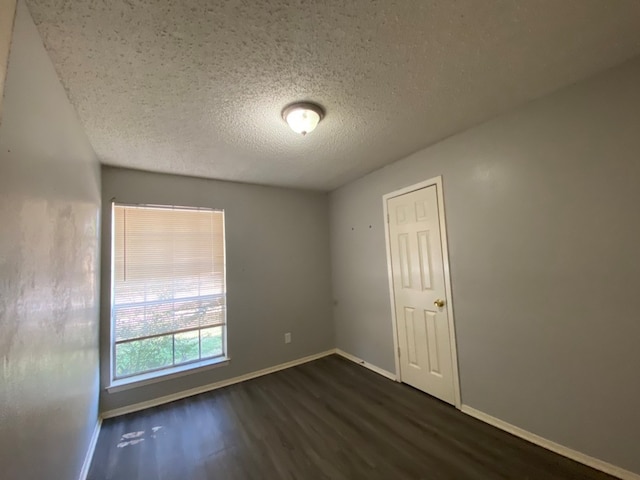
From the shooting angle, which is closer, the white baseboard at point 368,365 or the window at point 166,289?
the window at point 166,289

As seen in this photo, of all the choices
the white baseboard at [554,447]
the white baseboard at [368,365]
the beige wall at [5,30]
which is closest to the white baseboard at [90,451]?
the beige wall at [5,30]

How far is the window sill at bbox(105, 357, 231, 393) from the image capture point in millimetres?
2547

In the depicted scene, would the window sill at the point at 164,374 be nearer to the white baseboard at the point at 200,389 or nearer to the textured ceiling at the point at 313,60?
the white baseboard at the point at 200,389

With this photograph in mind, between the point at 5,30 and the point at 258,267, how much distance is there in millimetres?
2767

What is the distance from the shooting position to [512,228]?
2012 millimetres

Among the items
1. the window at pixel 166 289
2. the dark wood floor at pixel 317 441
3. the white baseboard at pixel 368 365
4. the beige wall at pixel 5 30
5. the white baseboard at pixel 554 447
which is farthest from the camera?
the white baseboard at pixel 368 365

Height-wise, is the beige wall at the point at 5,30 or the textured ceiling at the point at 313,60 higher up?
the textured ceiling at the point at 313,60

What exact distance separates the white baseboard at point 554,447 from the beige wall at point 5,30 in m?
3.28

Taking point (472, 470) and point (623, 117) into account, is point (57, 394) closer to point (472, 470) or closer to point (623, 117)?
point (472, 470)

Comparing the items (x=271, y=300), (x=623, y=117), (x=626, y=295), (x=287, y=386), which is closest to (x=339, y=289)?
(x=271, y=300)

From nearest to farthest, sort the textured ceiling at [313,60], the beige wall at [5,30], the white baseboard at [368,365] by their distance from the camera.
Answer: the beige wall at [5,30] → the textured ceiling at [313,60] → the white baseboard at [368,365]

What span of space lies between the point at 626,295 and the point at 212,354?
11.6 feet

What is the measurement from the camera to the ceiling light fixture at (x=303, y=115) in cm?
176

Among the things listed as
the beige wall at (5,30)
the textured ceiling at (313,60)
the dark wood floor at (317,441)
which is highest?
the textured ceiling at (313,60)
